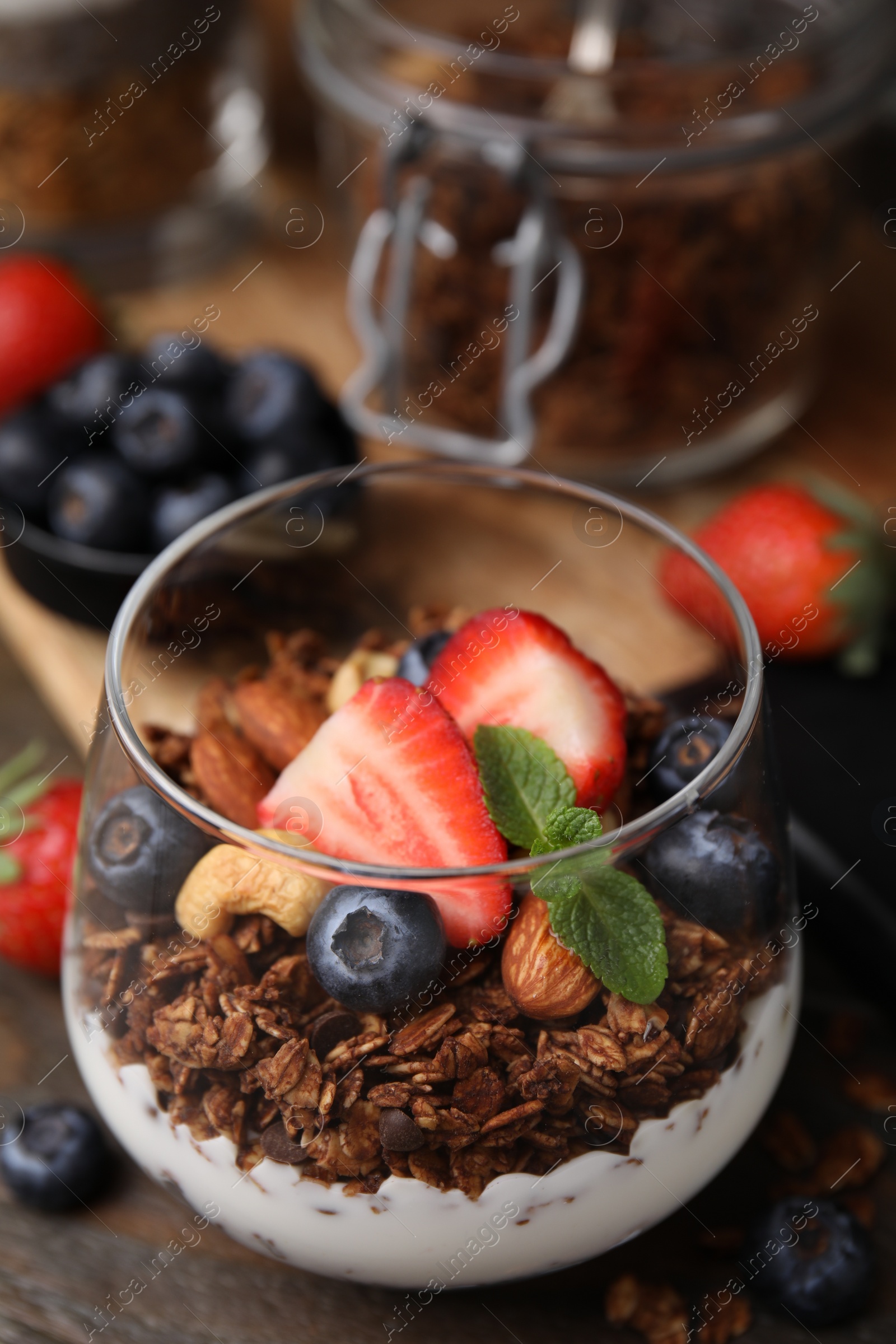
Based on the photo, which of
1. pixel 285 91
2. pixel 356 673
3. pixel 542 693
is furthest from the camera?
pixel 285 91

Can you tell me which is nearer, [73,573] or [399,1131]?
[399,1131]

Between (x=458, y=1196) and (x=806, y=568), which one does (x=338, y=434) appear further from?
(x=458, y=1196)

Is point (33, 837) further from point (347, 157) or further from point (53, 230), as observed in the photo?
point (53, 230)

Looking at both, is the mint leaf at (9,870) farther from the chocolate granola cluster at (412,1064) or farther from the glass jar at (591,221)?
the glass jar at (591,221)

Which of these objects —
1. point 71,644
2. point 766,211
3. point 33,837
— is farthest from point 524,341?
point 33,837

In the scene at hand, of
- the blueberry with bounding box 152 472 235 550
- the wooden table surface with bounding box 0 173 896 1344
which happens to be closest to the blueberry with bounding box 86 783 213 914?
the wooden table surface with bounding box 0 173 896 1344

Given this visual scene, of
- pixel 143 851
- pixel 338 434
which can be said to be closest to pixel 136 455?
pixel 338 434

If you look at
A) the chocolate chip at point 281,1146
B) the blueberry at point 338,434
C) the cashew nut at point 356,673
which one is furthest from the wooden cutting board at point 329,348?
the chocolate chip at point 281,1146
